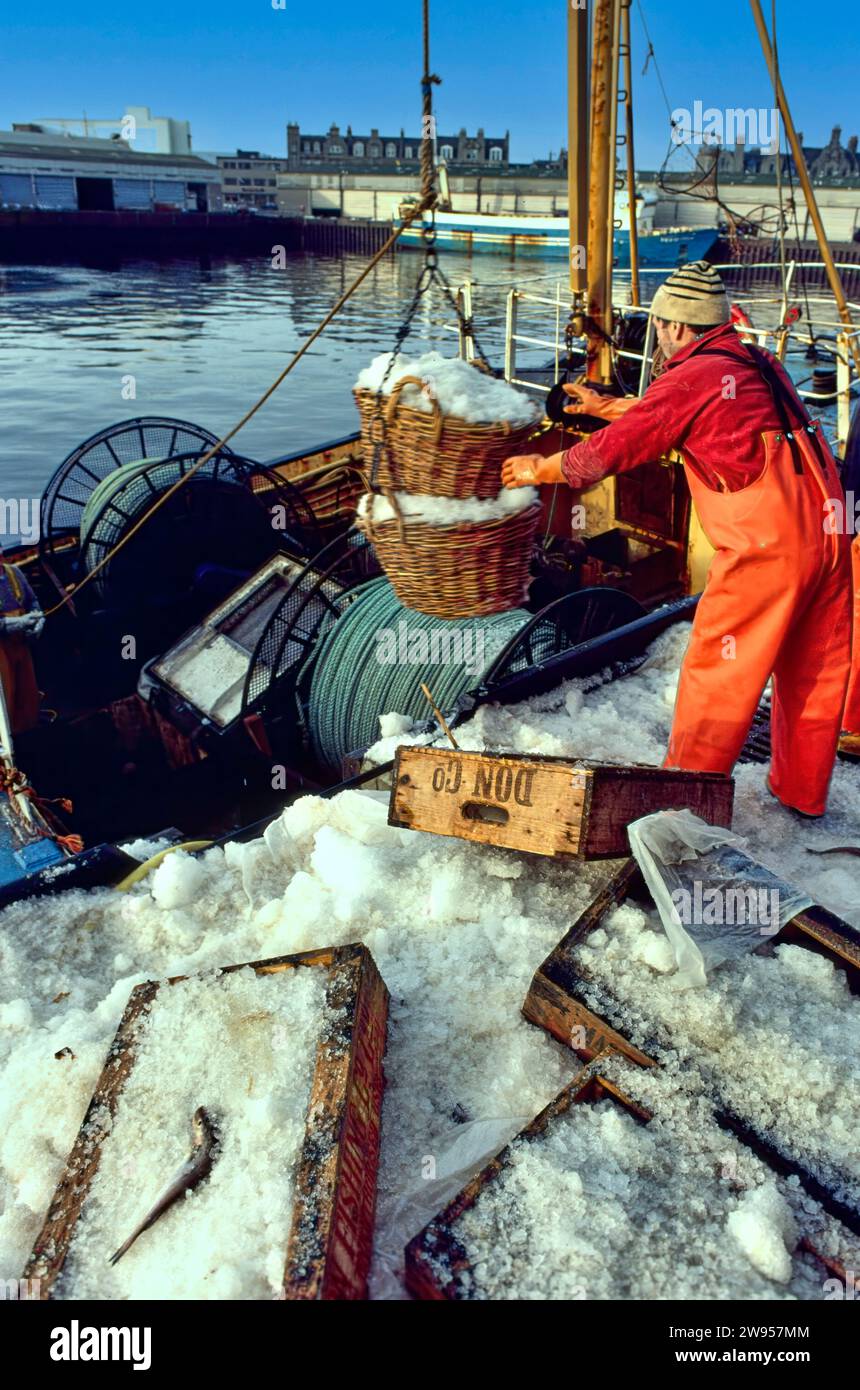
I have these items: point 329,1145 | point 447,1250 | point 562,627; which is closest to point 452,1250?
point 447,1250

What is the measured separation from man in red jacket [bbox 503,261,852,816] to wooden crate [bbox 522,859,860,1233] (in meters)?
0.95

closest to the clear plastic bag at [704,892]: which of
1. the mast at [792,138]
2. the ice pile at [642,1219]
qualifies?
the ice pile at [642,1219]

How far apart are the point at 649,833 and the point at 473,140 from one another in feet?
367

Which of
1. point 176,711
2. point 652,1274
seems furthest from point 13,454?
point 652,1274

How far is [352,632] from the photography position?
17.3ft

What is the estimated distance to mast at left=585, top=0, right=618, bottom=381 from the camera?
7114 millimetres

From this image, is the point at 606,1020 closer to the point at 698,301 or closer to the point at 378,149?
the point at 698,301

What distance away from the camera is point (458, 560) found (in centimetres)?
346

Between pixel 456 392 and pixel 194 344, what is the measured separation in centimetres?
3007

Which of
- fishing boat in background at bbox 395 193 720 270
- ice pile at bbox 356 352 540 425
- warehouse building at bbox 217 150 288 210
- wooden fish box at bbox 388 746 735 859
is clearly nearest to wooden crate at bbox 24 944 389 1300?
wooden fish box at bbox 388 746 735 859

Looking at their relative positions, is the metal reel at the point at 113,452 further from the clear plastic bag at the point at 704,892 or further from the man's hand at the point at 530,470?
the clear plastic bag at the point at 704,892

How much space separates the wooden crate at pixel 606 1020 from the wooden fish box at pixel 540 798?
0.17 meters

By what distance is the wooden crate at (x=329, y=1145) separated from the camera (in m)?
1.77

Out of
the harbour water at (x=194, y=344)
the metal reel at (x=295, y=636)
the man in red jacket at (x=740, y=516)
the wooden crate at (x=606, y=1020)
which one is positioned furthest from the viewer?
the harbour water at (x=194, y=344)
